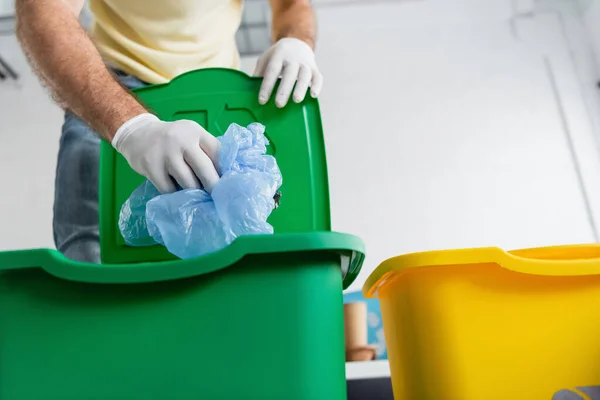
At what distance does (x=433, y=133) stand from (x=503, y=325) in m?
1.83

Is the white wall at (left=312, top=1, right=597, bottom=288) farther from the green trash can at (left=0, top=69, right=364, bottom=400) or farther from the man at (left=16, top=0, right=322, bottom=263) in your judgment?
the green trash can at (left=0, top=69, right=364, bottom=400)

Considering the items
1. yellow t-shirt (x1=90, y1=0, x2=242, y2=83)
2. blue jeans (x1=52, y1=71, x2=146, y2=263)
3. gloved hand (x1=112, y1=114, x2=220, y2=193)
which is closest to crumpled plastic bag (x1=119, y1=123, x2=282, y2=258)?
gloved hand (x1=112, y1=114, x2=220, y2=193)

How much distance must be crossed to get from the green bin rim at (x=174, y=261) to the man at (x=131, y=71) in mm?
152

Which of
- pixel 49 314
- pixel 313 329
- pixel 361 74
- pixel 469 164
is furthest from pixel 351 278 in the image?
pixel 361 74

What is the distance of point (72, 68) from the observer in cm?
65

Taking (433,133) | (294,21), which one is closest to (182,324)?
(294,21)

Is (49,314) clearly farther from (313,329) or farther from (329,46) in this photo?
(329,46)

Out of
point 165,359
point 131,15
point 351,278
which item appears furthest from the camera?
point 131,15

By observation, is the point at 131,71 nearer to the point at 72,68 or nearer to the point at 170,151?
the point at 72,68

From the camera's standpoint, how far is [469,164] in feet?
7.03

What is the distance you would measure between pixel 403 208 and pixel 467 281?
1.64 metres

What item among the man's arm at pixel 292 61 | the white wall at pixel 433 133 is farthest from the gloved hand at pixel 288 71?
the white wall at pixel 433 133

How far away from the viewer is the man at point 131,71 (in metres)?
0.58

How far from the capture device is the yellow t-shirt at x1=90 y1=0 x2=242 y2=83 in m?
0.85
